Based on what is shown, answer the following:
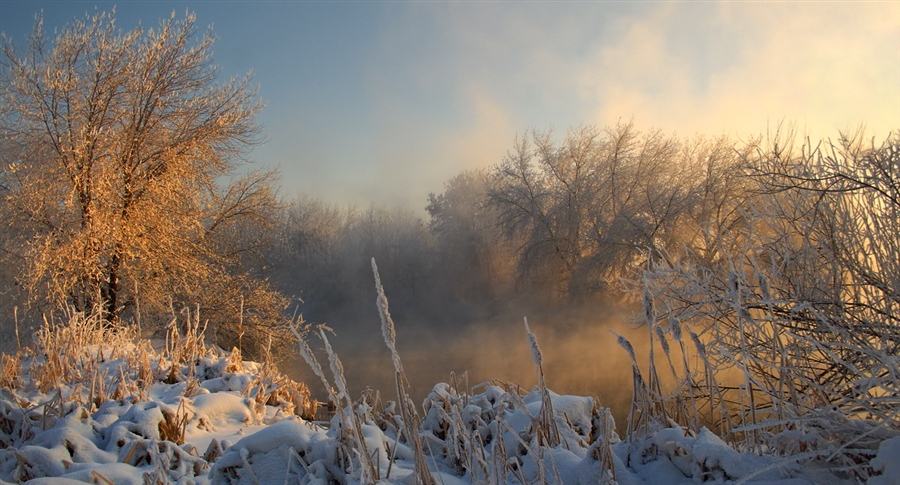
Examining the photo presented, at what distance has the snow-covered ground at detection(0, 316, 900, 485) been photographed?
67.6 inches

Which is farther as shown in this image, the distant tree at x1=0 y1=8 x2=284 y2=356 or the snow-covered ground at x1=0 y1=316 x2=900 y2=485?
the distant tree at x1=0 y1=8 x2=284 y2=356

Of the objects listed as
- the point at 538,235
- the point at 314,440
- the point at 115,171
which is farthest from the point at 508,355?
the point at 314,440

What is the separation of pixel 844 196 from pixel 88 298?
556 inches

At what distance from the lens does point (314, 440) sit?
2.13 m

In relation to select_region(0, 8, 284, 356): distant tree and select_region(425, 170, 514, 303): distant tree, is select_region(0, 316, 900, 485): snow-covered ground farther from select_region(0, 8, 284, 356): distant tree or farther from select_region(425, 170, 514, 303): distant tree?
select_region(425, 170, 514, 303): distant tree

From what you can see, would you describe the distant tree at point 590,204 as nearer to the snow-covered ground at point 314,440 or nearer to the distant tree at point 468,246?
the distant tree at point 468,246

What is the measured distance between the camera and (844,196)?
3.54 m

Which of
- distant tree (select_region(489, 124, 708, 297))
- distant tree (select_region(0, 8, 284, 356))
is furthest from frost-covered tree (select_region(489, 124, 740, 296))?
distant tree (select_region(0, 8, 284, 356))

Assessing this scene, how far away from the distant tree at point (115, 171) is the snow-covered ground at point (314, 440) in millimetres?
7320

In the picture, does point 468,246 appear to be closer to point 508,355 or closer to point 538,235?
point 538,235

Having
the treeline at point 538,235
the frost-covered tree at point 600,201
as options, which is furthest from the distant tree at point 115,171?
the frost-covered tree at point 600,201

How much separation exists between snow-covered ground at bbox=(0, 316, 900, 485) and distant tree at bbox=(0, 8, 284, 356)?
24.0ft

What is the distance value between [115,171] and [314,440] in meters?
13.2

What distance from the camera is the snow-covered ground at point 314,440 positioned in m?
1.72
